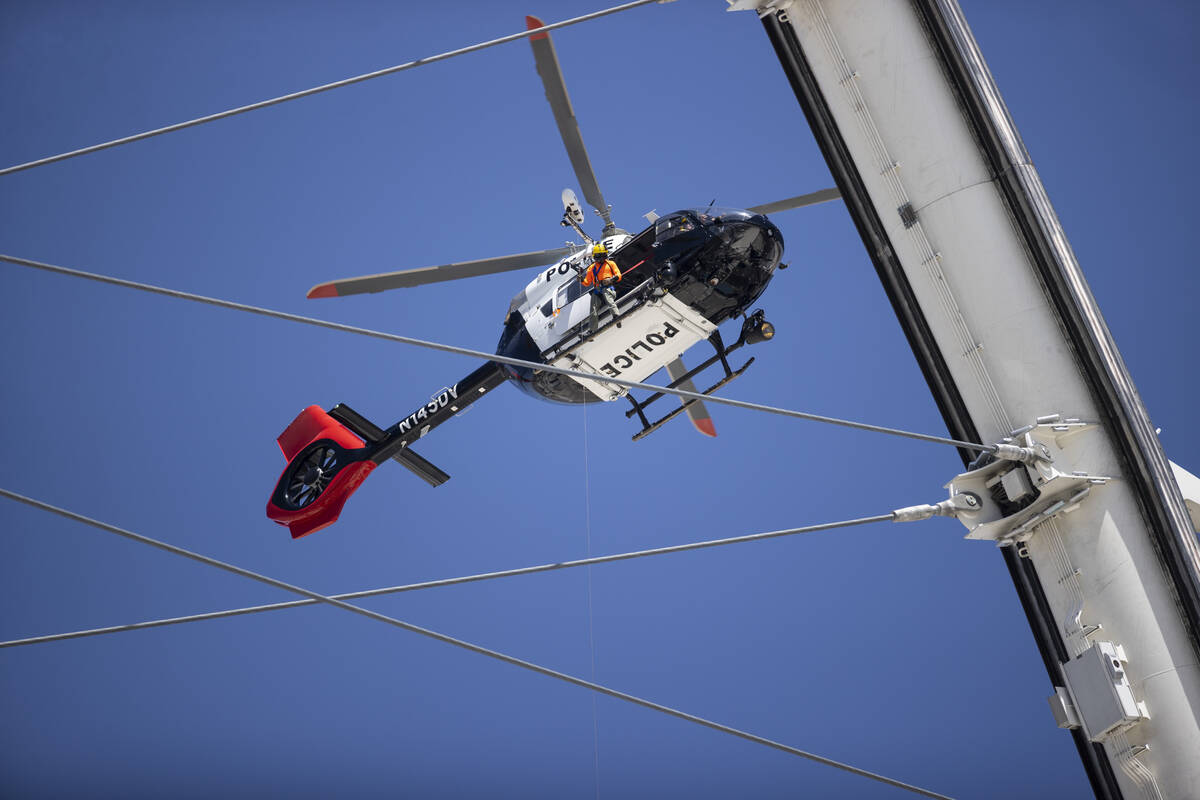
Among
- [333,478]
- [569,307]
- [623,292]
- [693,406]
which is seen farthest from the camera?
[693,406]

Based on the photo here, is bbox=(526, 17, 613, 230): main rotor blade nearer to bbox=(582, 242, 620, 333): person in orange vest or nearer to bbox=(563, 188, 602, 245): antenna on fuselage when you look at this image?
bbox=(563, 188, 602, 245): antenna on fuselage

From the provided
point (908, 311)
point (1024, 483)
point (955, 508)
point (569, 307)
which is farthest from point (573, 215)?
point (1024, 483)

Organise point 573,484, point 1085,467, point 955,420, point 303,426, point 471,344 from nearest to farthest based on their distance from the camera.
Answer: point 1085,467 < point 955,420 < point 303,426 < point 573,484 < point 471,344

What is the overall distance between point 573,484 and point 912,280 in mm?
38724

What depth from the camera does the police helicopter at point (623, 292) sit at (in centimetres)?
1159

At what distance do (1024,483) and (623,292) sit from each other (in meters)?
5.75

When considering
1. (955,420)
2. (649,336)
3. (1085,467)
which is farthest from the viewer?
(649,336)

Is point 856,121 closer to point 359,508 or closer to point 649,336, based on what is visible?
point 649,336

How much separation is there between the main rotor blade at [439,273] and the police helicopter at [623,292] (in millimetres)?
15

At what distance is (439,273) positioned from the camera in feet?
42.2

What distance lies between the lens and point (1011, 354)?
7.05 metres

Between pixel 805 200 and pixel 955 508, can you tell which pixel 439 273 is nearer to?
pixel 805 200

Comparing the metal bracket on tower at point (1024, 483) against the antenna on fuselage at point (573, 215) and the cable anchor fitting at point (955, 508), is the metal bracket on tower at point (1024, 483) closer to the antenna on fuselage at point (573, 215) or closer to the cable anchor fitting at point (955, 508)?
the cable anchor fitting at point (955, 508)

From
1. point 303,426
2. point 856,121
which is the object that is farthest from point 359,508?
point 856,121
